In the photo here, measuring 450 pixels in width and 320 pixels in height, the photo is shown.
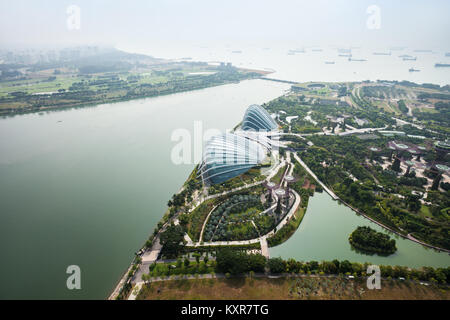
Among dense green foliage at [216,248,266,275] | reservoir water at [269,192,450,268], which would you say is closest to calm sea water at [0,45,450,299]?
reservoir water at [269,192,450,268]

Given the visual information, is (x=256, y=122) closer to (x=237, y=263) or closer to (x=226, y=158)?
(x=226, y=158)

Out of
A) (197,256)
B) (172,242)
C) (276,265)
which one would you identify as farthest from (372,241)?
(172,242)

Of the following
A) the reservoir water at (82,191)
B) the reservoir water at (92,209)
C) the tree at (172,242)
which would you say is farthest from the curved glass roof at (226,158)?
the tree at (172,242)

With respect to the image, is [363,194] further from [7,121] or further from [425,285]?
[7,121]

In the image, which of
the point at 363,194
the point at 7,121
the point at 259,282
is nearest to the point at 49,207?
the point at 259,282

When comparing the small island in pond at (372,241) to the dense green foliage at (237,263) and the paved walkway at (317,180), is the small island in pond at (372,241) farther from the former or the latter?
the dense green foliage at (237,263)
